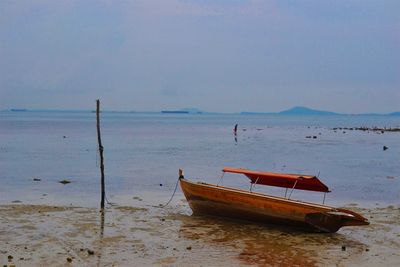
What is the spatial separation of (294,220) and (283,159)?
29585 mm

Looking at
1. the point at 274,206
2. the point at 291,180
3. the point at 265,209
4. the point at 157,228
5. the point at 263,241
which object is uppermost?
the point at 291,180

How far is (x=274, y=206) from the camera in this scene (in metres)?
17.3

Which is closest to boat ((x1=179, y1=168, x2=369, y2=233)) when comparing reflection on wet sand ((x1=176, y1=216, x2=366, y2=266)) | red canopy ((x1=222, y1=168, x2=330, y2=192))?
red canopy ((x1=222, y1=168, x2=330, y2=192))

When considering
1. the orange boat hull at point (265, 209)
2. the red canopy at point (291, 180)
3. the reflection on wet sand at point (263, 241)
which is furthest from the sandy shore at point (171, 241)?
the red canopy at point (291, 180)

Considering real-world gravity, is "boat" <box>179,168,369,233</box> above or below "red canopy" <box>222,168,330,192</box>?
below

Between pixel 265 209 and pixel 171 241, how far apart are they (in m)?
3.63

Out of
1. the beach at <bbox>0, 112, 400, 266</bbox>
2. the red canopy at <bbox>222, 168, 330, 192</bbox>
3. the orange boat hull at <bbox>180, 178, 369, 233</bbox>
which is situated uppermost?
the red canopy at <bbox>222, 168, 330, 192</bbox>

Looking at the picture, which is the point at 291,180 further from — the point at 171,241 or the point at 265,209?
the point at 171,241

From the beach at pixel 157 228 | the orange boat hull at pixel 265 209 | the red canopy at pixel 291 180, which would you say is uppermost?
the red canopy at pixel 291 180

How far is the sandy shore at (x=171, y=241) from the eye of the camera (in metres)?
13.4

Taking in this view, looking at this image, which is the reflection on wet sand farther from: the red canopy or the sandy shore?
the red canopy

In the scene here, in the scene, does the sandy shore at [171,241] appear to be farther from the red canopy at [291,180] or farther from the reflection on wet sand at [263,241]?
A: the red canopy at [291,180]

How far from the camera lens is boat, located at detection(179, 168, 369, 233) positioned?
1638cm

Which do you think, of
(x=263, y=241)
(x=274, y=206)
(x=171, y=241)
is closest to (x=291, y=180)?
(x=274, y=206)
